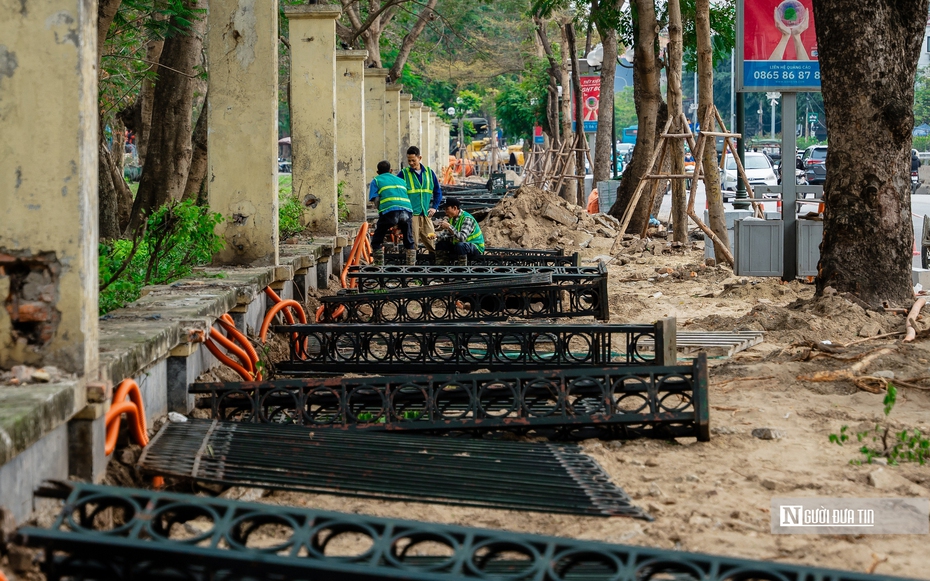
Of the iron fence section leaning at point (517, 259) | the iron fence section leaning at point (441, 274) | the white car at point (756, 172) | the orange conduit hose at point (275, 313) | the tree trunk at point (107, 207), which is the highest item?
the white car at point (756, 172)

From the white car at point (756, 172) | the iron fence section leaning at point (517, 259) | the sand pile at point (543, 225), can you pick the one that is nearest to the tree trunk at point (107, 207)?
the iron fence section leaning at point (517, 259)

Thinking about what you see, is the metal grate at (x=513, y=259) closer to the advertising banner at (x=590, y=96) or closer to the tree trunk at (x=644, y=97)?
the tree trunk at (x=644, y=97)

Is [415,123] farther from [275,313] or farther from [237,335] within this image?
[237,335]

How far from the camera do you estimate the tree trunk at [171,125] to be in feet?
39.0

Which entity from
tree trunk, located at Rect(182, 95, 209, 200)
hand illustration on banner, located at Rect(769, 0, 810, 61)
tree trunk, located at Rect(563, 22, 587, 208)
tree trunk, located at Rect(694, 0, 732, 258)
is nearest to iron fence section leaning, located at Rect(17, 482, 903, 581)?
tree trunk, located at Rect(182, 95, 209, 200)

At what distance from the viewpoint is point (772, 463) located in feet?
17.9

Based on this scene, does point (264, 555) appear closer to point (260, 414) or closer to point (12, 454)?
point (12, 454)

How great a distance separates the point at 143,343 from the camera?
183 inches

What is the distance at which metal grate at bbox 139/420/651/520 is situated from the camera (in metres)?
3.99

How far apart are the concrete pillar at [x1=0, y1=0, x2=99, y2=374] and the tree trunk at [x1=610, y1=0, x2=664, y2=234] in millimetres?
13549

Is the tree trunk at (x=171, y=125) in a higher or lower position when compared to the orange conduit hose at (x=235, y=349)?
higher

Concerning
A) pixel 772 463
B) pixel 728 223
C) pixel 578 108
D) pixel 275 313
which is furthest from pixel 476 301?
pixel 578 108

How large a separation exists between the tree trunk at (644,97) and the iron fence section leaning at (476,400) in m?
11.6

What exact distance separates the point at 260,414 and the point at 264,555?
2.59m
